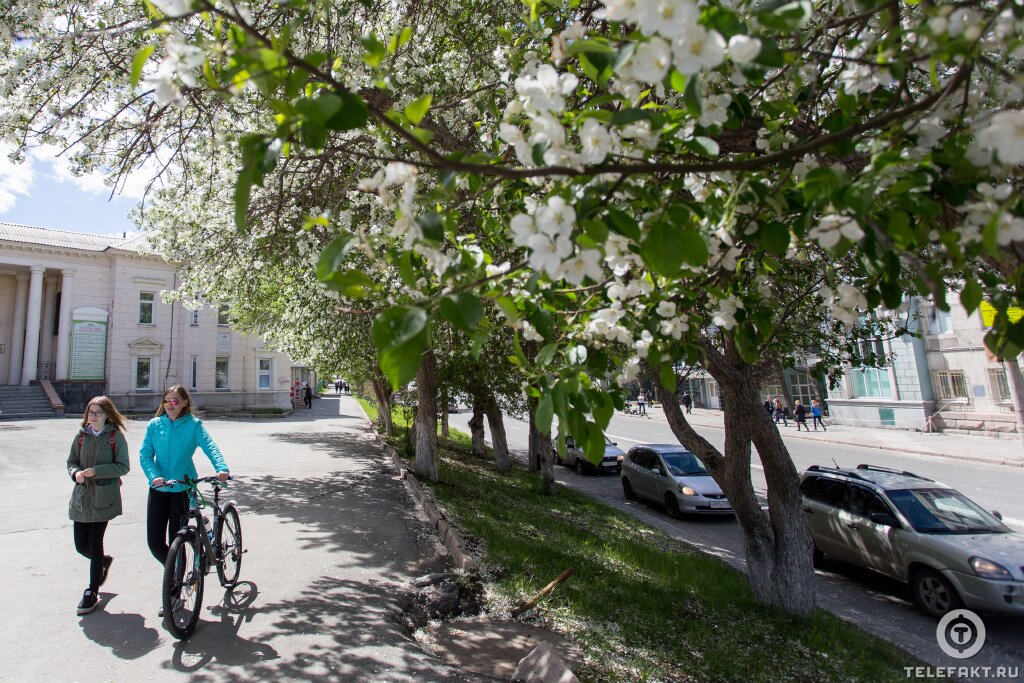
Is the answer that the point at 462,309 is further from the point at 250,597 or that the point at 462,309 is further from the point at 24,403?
the point at 24,403

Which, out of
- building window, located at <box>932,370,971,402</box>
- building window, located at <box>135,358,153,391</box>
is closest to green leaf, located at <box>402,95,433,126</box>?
building window, located at <box>932,370,971,402</box>

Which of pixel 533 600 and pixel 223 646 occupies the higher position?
pixel 223 646

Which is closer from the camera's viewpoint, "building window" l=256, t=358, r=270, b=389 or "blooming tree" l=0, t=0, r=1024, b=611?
"blooming tree" l=0, t=0, r=1024, b=611

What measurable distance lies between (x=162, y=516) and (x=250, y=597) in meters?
1.13

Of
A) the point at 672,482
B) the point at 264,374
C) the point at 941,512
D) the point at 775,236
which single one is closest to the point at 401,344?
the point at 775,236

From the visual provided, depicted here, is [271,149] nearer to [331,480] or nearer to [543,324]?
[543,324]

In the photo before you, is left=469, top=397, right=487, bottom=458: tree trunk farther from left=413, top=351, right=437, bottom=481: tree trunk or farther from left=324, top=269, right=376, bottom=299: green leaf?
left=324, top=269, right=376, bottom=299: green leaf

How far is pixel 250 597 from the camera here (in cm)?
532

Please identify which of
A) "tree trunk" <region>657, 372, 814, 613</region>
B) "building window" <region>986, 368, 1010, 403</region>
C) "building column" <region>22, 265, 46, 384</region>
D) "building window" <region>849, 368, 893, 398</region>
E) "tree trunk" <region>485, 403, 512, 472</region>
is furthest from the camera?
"building column" <region>22, 265, 46, 384</region>

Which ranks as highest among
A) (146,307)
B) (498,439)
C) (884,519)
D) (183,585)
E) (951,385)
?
(146,307)

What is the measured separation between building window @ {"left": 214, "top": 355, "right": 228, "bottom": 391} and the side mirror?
125 ft

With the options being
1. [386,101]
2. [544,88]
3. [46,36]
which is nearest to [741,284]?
[544,88]

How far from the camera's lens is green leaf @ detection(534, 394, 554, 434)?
1756mm

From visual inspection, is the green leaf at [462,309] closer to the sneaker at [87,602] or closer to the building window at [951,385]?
the sneaker at [87,602]
